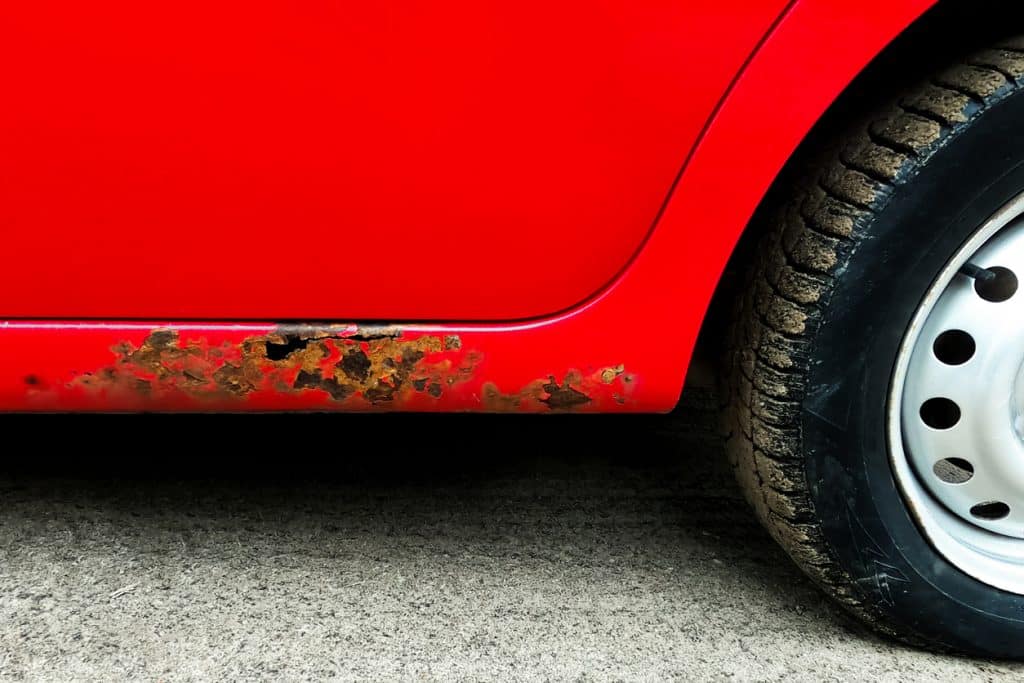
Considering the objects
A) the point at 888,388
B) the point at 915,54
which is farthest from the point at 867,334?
the point at 915,54

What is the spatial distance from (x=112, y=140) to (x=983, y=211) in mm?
1053

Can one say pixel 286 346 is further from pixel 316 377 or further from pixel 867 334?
pixel 867 334

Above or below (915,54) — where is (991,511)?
below

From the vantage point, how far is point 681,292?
1.05 m

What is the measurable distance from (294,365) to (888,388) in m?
0.78

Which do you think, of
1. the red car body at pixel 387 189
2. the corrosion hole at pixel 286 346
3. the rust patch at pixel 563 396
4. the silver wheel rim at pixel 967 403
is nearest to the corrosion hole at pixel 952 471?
the silver wheel rim at pixel 967 403

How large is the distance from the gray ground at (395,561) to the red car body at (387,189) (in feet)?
1.22

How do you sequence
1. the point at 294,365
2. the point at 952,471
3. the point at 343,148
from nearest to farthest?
1. the point at 343,148
2. the point at 294,365
3. the point at 952,471

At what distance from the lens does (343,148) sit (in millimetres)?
963

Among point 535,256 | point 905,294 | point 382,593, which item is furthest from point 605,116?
point 382,593

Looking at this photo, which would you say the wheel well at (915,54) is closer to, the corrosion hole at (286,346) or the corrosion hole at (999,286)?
the corrosion hole at (999,286)

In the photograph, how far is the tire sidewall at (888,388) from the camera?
40.3 inches

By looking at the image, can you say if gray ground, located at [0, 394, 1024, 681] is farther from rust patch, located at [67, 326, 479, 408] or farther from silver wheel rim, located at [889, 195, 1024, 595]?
rust patch, located at [67, 326, 479, 408]

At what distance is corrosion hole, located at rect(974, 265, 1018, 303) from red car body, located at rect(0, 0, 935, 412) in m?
0.35
